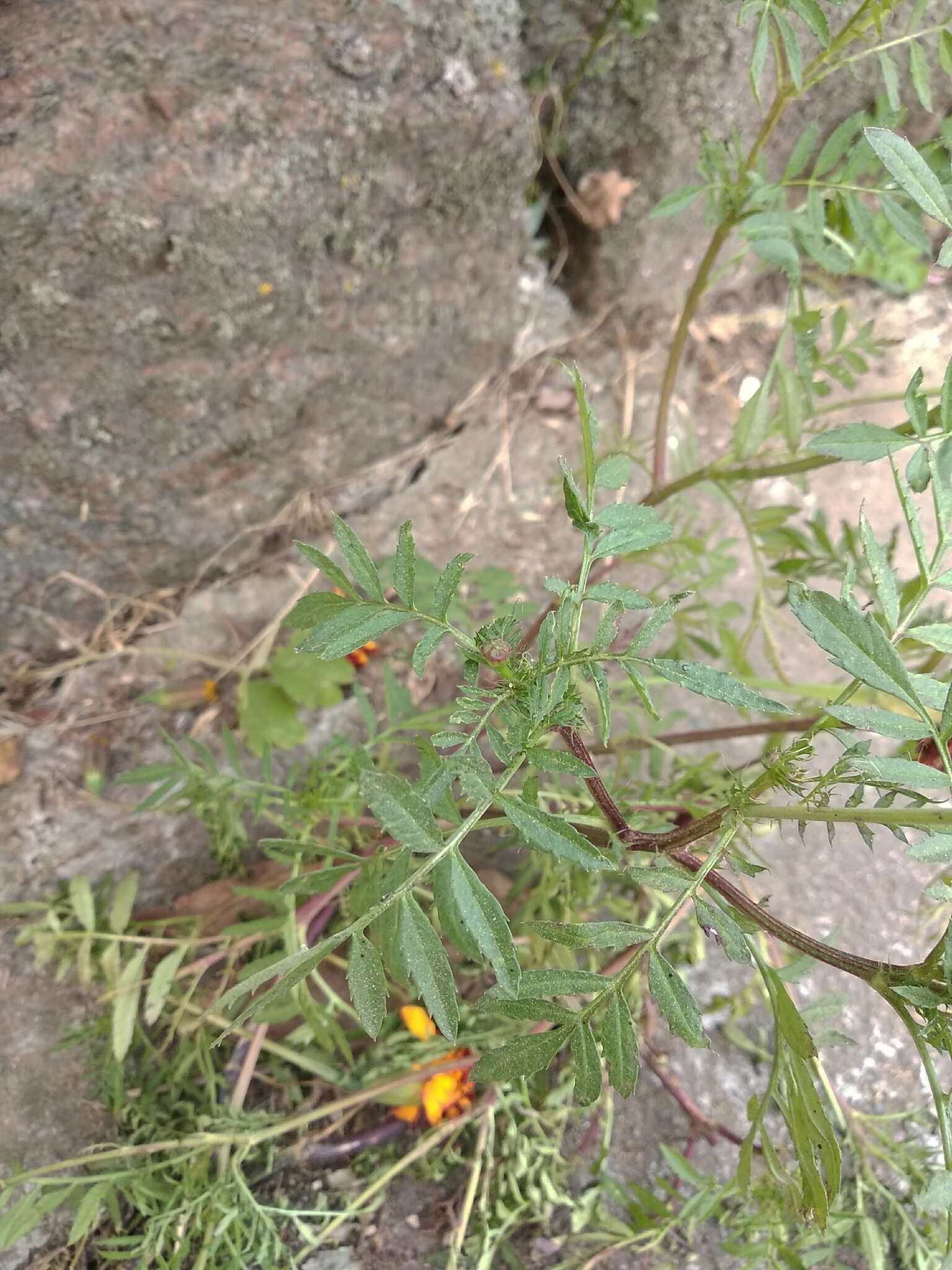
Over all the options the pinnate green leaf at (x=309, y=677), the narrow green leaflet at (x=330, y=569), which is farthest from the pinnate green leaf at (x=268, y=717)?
the narrow green leaflet at (x=330, y=569)

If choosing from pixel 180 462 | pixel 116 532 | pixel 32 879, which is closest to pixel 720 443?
pixel 180 462

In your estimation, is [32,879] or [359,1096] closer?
[359,1096]

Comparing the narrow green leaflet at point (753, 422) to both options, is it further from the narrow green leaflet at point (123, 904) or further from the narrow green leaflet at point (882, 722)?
the narrow green leaflet at point (123, 904)

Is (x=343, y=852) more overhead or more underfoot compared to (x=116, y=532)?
more underfoot

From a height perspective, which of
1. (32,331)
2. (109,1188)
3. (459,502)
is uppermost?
(32,331)

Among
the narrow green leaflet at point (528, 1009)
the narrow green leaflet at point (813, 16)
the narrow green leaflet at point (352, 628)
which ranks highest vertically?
the narrow green leaflet at point (813, 16)

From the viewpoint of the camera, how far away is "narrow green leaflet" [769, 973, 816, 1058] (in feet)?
2.45

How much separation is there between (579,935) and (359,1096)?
681mm

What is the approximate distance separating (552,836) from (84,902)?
3.10 feet

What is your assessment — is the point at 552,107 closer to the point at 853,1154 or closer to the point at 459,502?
the point at 459,502

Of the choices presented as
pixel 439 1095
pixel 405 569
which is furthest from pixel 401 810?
pixel 439 1095

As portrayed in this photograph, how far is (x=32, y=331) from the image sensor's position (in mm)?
1256

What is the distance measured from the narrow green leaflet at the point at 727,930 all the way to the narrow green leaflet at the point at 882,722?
7.7 inches

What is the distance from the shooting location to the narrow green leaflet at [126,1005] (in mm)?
1188
